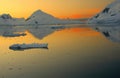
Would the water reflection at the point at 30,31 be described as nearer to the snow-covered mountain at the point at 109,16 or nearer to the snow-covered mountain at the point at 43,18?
the snow-covered mountain at the point at 109,16

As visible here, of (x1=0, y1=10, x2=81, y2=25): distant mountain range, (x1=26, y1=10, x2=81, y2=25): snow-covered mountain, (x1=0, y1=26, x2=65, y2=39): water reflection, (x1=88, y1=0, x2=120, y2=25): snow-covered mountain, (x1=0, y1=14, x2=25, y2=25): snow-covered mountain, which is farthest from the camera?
(x1=26, y1=10, x2=81, y2=25): snow-covered mountain

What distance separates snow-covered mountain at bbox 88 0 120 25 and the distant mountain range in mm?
17371

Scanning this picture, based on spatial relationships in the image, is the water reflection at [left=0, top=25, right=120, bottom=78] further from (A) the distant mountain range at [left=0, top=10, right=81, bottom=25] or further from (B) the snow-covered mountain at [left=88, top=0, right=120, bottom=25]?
(A) the distant mountain range at [left=0, top=10, right=81, bottom=25]

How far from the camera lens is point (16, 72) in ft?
54.9

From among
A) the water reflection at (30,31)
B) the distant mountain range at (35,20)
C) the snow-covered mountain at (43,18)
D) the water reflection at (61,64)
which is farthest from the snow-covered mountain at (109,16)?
the water reflection at (61,64)

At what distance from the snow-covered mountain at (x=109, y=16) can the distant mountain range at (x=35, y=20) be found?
1737 centimetres

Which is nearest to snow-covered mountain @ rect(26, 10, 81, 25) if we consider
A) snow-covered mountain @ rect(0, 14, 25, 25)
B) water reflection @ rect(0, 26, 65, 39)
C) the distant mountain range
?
the distant mountain range

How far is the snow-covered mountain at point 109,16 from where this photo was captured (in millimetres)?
108688

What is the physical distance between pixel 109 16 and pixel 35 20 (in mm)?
45418

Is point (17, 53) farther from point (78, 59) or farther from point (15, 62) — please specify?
point (78, 59)

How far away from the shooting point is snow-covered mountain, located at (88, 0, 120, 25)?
109 m

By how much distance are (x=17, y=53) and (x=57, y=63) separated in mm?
4976

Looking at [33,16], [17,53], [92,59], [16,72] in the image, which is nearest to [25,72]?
[16,72]

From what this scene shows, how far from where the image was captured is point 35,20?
15475cm
